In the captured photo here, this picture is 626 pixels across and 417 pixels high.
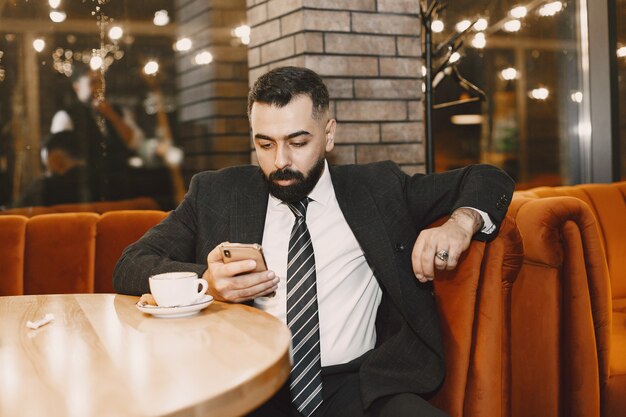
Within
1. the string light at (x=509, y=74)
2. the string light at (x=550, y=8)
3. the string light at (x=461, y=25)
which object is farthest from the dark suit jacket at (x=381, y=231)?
the string light at (x=550, y=8)

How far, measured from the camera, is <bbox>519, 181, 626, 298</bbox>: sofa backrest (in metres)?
2.81

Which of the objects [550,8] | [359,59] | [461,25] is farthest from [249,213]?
[550,8]

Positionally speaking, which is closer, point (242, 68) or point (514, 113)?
point (242, 68)

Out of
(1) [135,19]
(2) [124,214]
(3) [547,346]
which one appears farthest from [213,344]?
(1) [135,19]

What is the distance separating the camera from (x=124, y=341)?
1.17 m

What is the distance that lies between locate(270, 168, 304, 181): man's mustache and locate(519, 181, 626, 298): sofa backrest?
1.33 m

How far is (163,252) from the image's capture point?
69.2 inches

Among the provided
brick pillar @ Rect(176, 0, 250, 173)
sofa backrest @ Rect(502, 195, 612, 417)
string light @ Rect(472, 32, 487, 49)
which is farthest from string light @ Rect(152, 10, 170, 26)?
sofa backrest @ Rect(502, 195, 612, 417)

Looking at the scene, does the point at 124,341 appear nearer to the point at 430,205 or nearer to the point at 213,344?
the point at 213,344

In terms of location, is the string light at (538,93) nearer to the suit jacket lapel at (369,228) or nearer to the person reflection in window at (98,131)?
the person reflection in window at (98,131)

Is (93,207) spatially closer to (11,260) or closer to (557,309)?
(11,260)

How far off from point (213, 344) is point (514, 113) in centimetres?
377

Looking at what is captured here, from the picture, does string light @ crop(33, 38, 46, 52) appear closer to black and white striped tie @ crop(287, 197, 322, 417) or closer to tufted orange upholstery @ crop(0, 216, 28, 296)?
tufted orange upholstery @ crop(0, 216, 28, 296)

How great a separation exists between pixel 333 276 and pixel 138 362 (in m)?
0.81
